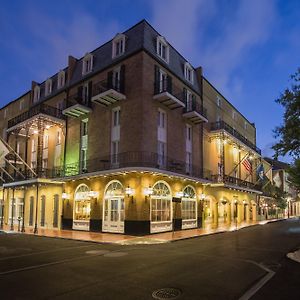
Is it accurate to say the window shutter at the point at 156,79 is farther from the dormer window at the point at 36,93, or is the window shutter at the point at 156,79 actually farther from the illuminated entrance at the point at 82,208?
the dormer window at the point at 36,93

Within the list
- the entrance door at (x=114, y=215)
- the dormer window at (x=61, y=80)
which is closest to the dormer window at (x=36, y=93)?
the dormer window at (x=61, y=80)

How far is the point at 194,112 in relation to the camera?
26.4 metres

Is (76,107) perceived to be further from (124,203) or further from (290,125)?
(290,125)

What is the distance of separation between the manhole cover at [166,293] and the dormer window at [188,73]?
920 inches

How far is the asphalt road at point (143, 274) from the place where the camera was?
22.9 ft

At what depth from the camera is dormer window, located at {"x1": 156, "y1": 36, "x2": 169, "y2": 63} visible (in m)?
24.7

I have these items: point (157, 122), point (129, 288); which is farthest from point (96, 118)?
point (129, 288)

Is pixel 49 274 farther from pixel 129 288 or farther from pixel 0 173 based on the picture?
pixel 0 173

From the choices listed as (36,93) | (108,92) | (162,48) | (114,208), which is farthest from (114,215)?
(36,93)

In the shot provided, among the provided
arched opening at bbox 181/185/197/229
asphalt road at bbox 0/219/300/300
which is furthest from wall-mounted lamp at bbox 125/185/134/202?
asphalt road at bbox 0/219/300/300

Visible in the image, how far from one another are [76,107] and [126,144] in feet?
19.1

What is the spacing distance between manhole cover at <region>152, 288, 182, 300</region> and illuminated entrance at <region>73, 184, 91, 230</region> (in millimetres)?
17576

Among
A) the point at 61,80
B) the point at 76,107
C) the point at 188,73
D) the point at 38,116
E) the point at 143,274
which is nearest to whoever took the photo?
the point at 143,274

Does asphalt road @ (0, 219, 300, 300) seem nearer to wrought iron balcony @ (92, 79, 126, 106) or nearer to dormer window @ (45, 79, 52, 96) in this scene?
wrought iron balcony @ (92, 79, 126, 106)
